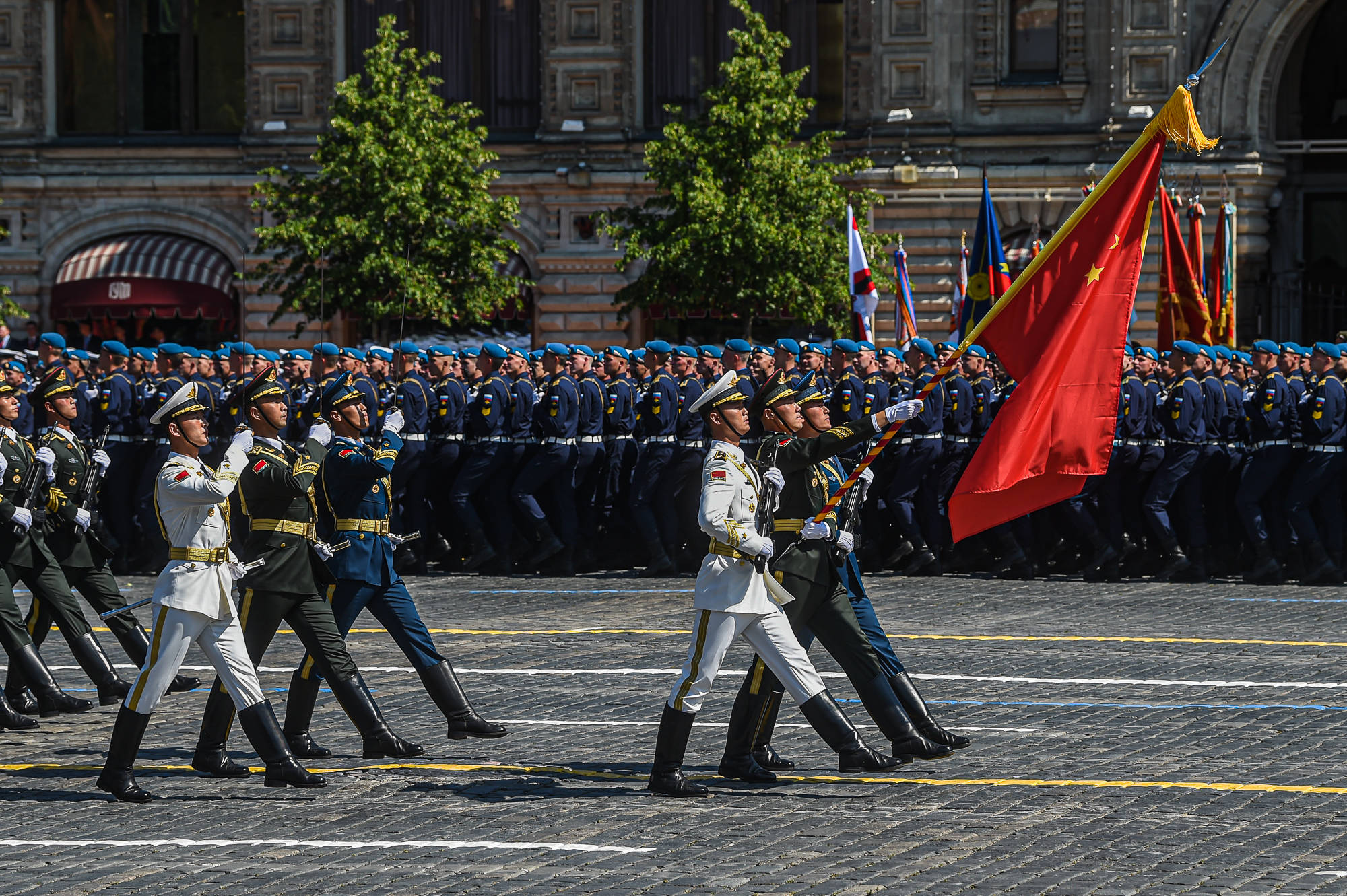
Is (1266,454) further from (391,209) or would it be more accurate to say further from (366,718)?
(391,209)

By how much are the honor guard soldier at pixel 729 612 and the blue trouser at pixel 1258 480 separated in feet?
28.9

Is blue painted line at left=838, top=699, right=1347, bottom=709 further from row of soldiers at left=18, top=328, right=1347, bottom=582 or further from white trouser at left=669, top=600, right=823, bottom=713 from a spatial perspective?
row of soldiers at left=18, top=328, right=1347, bottom=582

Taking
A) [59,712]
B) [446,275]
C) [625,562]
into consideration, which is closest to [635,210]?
[446,275]

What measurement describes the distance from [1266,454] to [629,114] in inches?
728

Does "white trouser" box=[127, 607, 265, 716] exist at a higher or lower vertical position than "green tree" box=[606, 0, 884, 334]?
lower

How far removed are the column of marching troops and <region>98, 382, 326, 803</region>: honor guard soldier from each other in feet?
0.05

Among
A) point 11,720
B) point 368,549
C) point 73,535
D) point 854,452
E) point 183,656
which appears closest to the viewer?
point 183,656

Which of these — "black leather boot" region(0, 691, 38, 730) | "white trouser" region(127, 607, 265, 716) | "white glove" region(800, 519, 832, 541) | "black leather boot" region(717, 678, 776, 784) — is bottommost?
"black leather boot" region(0, 691, 38, 730)

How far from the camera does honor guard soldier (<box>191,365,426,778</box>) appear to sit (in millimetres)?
9805

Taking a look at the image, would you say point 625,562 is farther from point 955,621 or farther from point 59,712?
point 59,712

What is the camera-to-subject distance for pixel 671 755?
357 inches

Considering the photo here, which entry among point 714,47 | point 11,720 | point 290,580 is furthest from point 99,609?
point 714,47

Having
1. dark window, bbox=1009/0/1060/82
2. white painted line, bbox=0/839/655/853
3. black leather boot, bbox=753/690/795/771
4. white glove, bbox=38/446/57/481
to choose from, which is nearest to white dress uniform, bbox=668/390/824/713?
black leather boot, bbox=753/690/795/771

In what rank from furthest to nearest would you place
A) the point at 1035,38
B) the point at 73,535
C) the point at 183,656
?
1. the point at 1035,38
2. the point at 73,535
3. the point at 183,656
